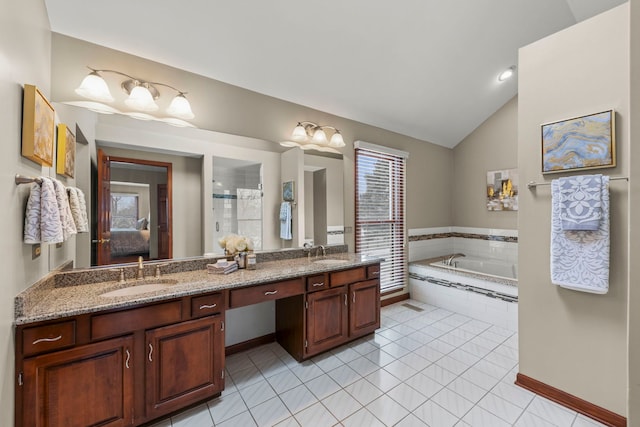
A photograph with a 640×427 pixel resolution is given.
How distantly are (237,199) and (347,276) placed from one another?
4.15 ft

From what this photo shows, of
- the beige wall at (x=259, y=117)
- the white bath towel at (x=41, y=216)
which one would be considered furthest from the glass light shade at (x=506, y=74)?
the white bath towel at (x=41, y=216)

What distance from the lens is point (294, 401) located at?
192 cm

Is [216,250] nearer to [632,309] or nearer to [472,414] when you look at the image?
[472,414]

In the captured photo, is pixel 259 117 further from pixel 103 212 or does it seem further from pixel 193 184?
pixel 103 212

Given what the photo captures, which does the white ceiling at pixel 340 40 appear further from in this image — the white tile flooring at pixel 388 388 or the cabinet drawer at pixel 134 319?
the white tile flooring at pixel 388 388

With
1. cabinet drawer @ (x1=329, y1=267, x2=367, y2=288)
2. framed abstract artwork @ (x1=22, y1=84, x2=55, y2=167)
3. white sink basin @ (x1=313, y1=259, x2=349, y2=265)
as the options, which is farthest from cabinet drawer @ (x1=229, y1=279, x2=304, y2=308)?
framed abstract artwork @ (x1=22, y1=84, x2=55, y2=167)

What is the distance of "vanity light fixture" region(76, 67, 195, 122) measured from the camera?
1898mm

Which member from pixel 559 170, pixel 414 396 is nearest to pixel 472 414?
pixel 414 396

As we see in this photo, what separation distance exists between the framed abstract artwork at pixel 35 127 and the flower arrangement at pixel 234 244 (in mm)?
1228

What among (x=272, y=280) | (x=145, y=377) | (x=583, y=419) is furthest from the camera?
(x=272, y=280)

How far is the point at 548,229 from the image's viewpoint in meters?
1.91

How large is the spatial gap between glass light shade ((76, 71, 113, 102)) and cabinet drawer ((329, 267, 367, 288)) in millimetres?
2210

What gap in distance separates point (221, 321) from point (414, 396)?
1473mm

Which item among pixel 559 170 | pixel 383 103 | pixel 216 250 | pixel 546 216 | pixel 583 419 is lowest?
pixel 583 419
